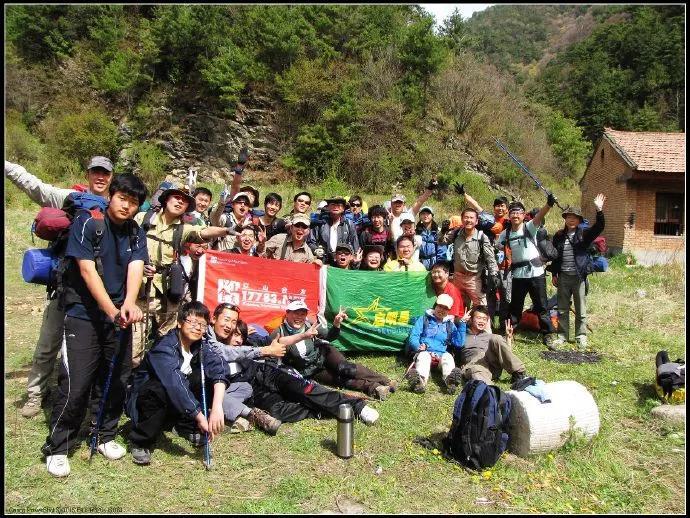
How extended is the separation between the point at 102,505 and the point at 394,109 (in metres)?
24.6

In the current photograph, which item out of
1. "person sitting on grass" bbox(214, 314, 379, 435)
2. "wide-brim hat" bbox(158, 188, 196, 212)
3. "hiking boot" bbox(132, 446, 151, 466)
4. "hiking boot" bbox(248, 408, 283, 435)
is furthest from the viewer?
"wide-brim hat" bbox(158, 188, 196, 212)

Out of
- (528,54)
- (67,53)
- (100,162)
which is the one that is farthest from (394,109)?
(528,54)

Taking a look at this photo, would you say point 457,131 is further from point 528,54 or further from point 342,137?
point 528,54

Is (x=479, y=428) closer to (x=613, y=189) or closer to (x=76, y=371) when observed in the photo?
(x=76, y=371)

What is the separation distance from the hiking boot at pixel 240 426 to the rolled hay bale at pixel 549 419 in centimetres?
249

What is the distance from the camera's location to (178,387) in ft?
13.4

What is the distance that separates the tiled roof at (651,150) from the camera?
18328mm

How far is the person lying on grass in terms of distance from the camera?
15.9 feet

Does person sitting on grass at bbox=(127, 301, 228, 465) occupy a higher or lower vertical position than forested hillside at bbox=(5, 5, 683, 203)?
lower

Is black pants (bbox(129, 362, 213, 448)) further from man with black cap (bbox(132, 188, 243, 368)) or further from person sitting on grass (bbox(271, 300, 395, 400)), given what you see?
person sitting on grass (bbox(271, 300, 395, 400))

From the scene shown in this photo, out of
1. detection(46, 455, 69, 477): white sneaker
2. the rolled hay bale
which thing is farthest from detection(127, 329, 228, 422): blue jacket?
the rolled hay bale

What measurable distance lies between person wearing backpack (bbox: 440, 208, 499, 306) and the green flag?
71cm

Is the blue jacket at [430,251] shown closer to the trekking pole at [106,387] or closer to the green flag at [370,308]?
the green flag at [370,308]

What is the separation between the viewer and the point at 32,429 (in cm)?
458
